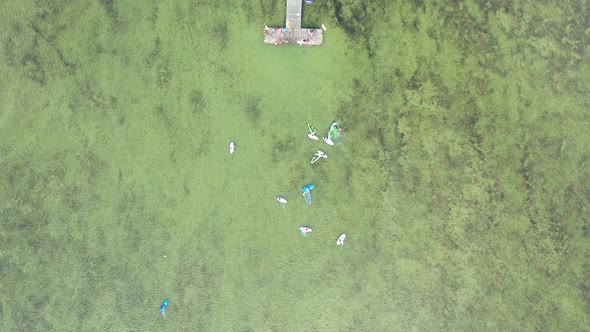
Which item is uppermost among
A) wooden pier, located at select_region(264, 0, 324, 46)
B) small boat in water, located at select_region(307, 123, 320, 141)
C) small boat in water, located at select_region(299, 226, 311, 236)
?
wooden pier, located at select_region(264, 0, 324, 46)

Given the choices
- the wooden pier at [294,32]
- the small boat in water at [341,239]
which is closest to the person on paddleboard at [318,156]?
the small boat in water at [341,239]

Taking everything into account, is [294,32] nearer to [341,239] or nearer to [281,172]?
[281,172]

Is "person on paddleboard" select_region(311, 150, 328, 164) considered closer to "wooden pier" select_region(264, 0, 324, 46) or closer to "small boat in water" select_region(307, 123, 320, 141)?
"small boat in water" select_region(307, 123, 320, 141)

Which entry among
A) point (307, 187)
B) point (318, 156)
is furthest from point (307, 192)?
point (318, 156)

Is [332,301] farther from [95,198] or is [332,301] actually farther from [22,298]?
[22,298]

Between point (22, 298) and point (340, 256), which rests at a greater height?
point (340, 256)

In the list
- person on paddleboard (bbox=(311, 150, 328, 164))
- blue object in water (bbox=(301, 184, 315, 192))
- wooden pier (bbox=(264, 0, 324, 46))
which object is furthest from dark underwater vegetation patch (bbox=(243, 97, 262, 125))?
blue object in water (bbox=(301, 184, 315, 192))

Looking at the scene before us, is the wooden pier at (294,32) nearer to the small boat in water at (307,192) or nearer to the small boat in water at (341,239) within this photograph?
the small boat in water at (307,192)

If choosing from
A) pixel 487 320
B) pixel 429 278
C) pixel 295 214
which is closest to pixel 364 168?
pixel 295 214

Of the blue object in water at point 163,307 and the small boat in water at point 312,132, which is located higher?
the small boat in water at point 312,132
